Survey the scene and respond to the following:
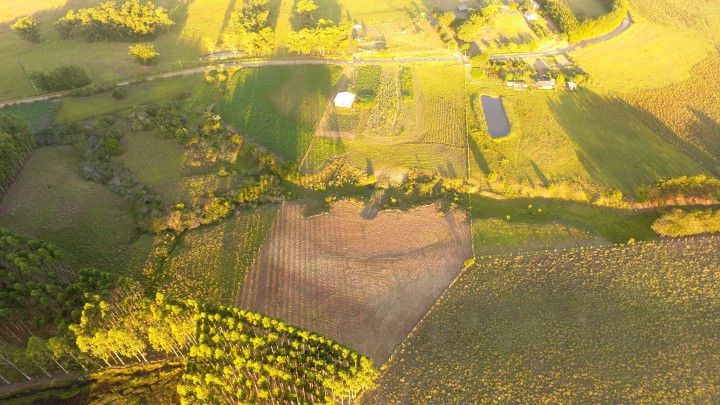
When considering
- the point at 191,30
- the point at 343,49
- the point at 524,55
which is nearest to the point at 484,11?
the point at 524,55

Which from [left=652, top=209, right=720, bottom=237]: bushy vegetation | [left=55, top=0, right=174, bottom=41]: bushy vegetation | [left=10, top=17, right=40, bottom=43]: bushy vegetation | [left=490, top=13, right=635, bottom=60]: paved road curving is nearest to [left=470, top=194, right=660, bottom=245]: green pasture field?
[left=652, top=209, right=720, bottom=237]: bushy vegetation

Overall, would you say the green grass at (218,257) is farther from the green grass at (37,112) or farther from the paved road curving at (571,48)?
the paved road curving at (571,48)

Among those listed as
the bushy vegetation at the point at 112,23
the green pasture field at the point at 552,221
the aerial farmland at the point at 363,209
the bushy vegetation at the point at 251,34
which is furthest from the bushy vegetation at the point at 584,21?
the bushy vegetation at the point at 112,23

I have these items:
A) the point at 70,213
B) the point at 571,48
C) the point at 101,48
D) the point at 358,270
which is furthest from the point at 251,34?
the point at 571,48

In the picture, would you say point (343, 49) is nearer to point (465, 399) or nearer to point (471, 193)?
point (471, 193)

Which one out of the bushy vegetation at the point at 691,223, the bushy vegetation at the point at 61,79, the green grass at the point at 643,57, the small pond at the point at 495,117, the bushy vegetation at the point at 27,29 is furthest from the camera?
the bushy vegetation at the point at 27,29

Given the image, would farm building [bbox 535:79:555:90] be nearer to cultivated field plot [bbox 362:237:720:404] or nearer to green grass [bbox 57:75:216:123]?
cultivated field plot [bbox 362:237:720:404]
